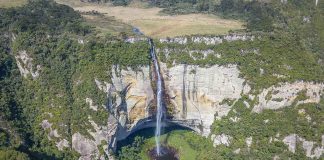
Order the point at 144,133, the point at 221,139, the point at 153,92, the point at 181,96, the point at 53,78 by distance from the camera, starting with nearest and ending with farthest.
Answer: the point at 53,78, the point at 221,139, the point at 153,92, the point at 181,96, the point at 144,133

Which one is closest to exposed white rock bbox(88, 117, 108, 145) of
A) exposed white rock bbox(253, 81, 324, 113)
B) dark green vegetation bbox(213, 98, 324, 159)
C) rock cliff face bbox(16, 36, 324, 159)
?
rock cliff face bbox(16, 36, 324, 159)

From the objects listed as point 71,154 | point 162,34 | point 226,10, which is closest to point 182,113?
point 162,34

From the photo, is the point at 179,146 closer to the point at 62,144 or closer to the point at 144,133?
the point at 144,133

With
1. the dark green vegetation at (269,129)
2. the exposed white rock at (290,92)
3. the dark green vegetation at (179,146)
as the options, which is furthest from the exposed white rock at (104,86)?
the exposed white rock at (290,92)

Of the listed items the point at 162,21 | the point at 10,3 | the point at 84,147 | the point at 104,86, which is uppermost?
the point at 10,3

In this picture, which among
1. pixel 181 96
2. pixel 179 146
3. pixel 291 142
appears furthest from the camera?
pixel 179 146

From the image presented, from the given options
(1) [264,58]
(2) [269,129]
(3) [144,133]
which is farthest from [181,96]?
(2) [269,129]

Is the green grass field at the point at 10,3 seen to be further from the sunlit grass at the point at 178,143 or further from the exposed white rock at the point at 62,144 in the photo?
the sunlit grass at the point at 178,143
